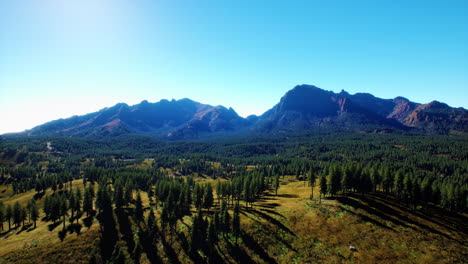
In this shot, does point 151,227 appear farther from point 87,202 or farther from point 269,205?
point 269,205

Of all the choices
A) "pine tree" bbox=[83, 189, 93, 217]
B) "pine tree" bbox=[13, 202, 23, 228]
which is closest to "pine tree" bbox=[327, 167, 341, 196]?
"pine tree" bbox=[83, 189, 93, 217]

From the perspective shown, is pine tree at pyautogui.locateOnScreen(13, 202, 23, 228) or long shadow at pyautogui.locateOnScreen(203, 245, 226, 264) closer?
long shadow at pyautogui.locateOnScreen(203, 245, 226, 264)

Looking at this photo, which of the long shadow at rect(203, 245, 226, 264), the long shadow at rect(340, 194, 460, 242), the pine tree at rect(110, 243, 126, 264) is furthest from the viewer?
the long shadow at rect(340, 194, 460, 242)

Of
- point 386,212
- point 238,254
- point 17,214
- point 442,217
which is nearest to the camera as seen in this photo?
point 238,254

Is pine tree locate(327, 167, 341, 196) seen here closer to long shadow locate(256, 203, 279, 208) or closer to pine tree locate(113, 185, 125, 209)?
long shadow locate(256, 203, 279, 208)

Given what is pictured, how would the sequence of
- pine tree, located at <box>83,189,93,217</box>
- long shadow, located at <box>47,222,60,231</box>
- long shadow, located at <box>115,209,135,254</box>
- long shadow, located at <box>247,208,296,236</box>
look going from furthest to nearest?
1. pine tree, located at <box>83,189,93,217</box>
2. long shadow, located at <box>47,222,60,231</box>
3. long shadow, located at <box>115,209,135,254</box>
4. long shadow, located at <box>247,208,296,236</box>

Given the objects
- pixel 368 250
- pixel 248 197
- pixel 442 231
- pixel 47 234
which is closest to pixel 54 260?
pixel 47 234

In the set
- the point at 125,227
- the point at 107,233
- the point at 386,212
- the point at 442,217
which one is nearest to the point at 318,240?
the point at 386,212

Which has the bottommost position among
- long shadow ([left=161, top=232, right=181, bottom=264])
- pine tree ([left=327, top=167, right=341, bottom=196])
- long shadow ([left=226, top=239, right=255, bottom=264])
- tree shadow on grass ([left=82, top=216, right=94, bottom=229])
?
long shadow ([left=161, top=232, right=181, bottom=264])

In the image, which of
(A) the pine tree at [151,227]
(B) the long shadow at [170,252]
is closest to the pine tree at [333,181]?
(B) the long shadow at [170,252]
